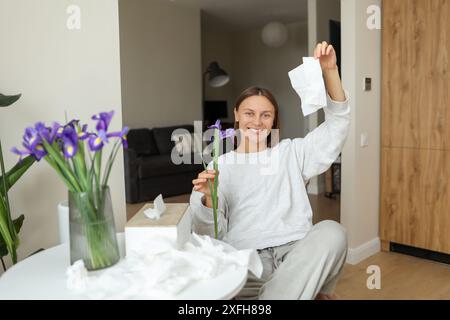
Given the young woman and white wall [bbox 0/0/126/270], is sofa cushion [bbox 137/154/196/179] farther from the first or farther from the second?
the young woman

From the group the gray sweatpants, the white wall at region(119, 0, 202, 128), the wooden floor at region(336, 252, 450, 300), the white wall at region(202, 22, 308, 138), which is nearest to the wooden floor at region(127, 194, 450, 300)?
the wooden floor at region(336, 252, 450, 300)

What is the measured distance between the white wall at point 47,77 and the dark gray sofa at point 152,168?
2916mm

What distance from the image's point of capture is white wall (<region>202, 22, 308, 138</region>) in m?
7.44

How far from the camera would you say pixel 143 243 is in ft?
3.82

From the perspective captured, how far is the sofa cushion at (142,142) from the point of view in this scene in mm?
5309

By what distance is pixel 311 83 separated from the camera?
143cm

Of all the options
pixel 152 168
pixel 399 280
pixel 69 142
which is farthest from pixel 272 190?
pixel 152 168

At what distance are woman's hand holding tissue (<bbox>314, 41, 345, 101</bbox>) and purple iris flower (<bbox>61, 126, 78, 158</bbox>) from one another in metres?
0.86

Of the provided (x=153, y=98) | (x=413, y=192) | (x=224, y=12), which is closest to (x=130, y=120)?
(x=153, y=98)

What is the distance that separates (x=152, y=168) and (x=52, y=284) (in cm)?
389

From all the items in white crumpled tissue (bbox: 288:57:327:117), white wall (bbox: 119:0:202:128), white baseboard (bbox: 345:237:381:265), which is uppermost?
white wall (bbox: 119:0:202:128)

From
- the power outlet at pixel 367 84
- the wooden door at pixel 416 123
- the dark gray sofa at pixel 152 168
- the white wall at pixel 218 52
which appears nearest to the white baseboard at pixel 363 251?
the wooden door at pixel 416 123

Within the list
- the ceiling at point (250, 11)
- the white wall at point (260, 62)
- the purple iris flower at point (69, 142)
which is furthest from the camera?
the white wall at point (260, 62)

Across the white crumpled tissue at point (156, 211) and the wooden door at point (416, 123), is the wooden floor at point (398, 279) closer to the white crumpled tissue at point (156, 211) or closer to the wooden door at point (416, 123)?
the wooden door at point (416, 123)
